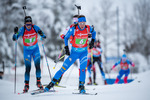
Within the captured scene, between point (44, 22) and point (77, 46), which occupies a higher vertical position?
point (44, 22)

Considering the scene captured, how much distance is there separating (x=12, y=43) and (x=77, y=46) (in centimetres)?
2014

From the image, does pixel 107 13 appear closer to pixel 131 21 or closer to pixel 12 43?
pixel 131 21

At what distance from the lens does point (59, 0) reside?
1161 inches

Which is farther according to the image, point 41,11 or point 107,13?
point 107,13

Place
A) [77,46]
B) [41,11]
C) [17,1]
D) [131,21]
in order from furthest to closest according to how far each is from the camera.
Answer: [131,21] < [41,11] < [17,1] < [77,46]

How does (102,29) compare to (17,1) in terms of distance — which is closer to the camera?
(17,1)

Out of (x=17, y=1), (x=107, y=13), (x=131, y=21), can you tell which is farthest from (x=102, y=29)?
(x=17, y=1)

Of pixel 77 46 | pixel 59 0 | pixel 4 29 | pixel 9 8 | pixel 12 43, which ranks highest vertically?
pixel 59 0

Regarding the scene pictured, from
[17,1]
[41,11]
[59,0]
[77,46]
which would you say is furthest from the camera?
[59,0]

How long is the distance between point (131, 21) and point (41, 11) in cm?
1665

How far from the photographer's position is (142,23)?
3375 cm

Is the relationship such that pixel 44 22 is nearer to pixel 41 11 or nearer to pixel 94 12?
pixel 41 11

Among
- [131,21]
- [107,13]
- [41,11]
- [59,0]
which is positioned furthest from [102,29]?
[41,11]

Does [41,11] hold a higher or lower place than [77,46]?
higher
